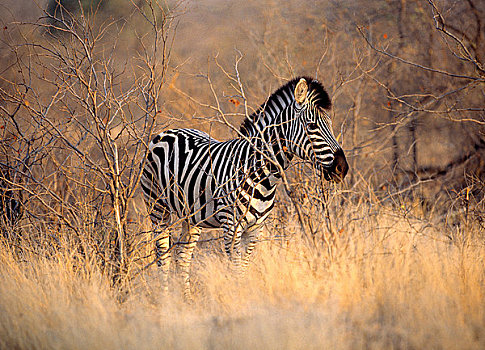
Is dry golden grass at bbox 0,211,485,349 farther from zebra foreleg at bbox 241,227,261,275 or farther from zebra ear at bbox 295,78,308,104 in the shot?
zebra ear at bbox 295,78,308,104

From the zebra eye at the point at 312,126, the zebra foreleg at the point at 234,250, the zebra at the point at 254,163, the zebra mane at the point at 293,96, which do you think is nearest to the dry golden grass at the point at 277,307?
the zebra foreleg at the point at 234,250

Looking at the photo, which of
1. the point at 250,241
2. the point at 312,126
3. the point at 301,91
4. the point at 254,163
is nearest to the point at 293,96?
Result: the point at 301,91

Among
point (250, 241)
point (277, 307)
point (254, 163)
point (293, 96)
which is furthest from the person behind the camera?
point (250, 241)

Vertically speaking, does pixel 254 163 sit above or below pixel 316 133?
below

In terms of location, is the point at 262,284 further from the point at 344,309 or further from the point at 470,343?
the point at 470,343

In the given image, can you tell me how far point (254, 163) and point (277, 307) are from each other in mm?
1100

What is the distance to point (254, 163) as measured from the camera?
3531mm

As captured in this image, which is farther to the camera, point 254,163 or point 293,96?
point 293,96

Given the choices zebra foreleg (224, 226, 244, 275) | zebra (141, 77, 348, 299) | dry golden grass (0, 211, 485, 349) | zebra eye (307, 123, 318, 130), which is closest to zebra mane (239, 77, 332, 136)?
zebra (141, 77, 348, 299)

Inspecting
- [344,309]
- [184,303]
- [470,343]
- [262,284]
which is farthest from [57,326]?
[470,343]

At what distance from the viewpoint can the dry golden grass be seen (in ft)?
8.78

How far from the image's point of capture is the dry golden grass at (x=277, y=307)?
8.78 feet

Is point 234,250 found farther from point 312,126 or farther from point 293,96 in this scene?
point 293,96

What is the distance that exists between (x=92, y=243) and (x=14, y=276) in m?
0.61
